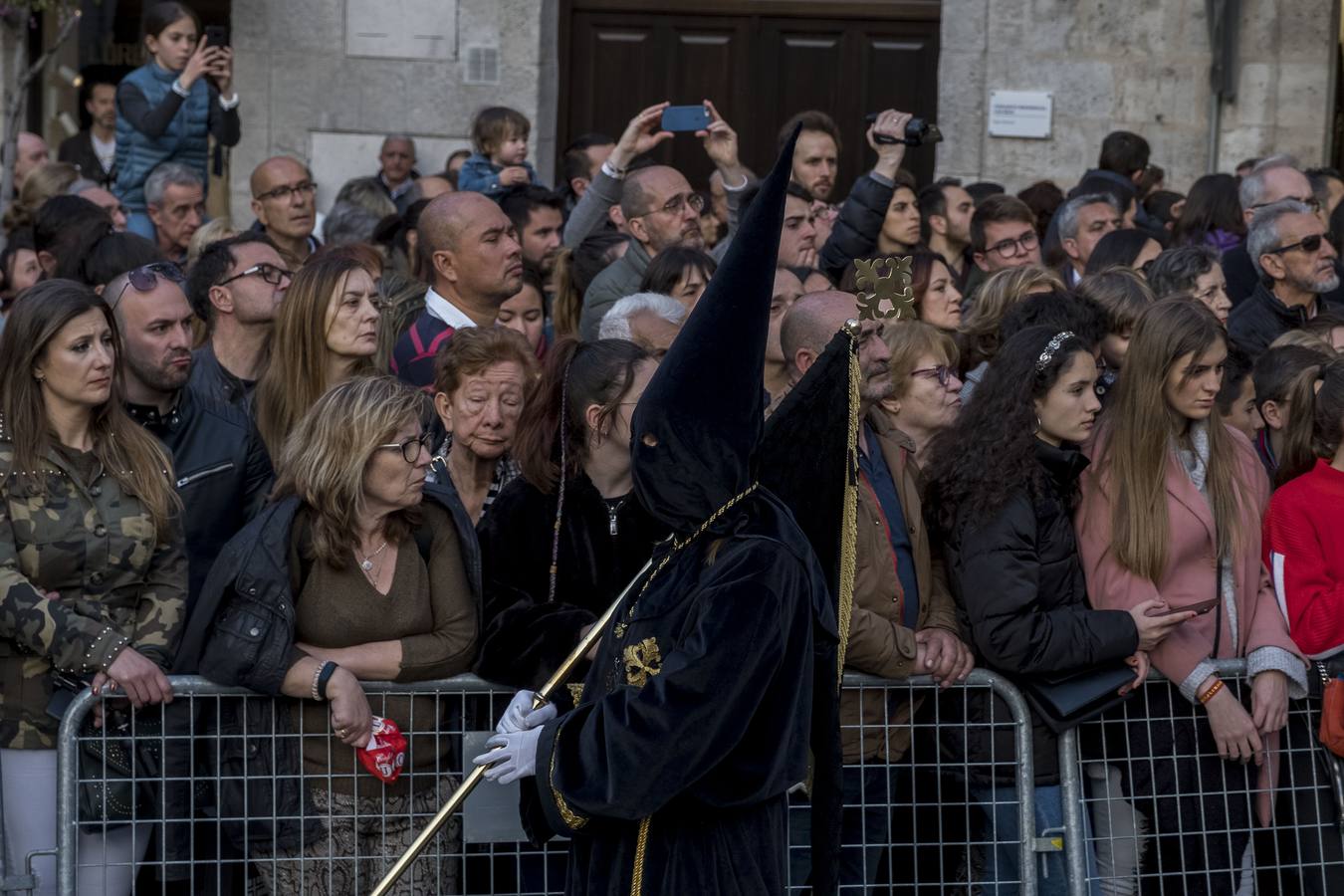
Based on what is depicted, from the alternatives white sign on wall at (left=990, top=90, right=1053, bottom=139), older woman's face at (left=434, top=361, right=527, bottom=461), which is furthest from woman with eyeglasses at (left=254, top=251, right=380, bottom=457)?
white sign on wall at (left=990, top=90, right=1053, bottom=139)

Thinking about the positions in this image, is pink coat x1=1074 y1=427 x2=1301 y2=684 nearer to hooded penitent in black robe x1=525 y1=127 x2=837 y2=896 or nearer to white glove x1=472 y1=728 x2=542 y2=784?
hooded penitent in black robe x1=525 y1=127 x2=837 y2=896

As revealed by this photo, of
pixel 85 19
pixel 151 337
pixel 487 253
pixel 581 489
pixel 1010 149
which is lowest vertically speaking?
pixel 581 489

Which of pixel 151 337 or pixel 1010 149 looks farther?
pixel 1010 149

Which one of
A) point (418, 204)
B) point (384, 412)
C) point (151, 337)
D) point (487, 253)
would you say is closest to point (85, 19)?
point (418, 204)

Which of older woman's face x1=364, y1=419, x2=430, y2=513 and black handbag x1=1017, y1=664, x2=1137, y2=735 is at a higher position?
older woman's face x1=364, y1=419, x2=430, y2=513

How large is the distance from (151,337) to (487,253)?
1504 mm

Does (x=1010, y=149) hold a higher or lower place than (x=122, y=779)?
higher

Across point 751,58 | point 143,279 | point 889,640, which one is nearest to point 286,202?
point 143,279

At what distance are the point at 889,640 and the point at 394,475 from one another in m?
1.28

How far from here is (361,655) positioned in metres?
4.72

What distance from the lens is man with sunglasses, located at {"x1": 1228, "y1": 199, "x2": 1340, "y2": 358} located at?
7379 millimetres

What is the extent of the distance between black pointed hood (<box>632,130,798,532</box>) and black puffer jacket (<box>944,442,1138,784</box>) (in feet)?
4.77

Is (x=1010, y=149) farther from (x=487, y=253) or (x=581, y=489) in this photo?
(x=581, y=489)

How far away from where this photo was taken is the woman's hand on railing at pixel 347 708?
15.1ft
